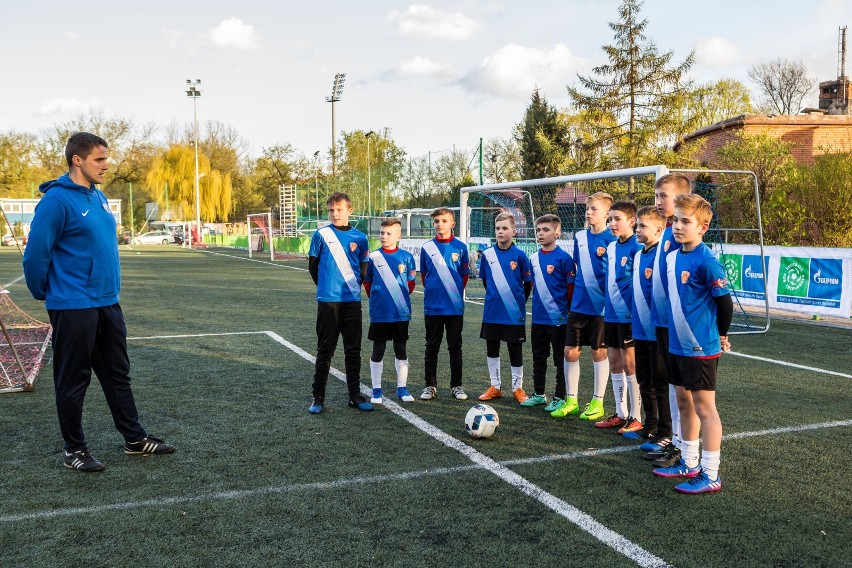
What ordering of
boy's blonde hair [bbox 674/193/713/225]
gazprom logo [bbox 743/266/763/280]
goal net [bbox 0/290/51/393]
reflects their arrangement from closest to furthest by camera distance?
boy's blonde hair [bbox 674/193/713/225]
goal net [bbox 0/290/51/393]
gazprom logo [bbox 743/266/763/280]

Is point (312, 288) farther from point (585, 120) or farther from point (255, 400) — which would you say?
point (585, 120)

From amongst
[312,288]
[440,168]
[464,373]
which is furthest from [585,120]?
[464,373]

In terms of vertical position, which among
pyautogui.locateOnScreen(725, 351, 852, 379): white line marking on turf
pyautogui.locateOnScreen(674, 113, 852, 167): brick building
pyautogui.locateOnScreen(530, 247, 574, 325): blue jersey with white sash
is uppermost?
pyautogui.locateOnScreen(674, 113, 852, 167): brick building

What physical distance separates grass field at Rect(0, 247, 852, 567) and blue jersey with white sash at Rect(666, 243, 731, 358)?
2.83 feet

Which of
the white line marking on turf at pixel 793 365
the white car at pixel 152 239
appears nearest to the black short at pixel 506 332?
the white line marking on turf at pixel 793 365

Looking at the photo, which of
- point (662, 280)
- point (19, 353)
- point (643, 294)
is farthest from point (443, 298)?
point (19, 353)

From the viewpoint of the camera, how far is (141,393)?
658 cm

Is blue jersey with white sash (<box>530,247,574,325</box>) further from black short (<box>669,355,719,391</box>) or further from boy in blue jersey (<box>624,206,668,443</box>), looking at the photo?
black short (<box>669,355,719,391</box>)

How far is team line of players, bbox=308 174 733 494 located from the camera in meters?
4.07

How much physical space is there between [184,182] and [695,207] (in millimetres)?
60880

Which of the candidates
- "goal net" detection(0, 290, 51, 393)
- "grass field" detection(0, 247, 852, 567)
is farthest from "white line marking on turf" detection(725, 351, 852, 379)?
"goal net" detection(0, 290, 51, 393)

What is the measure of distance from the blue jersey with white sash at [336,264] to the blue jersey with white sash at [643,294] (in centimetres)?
226

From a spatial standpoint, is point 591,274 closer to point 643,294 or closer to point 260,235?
point 643,294

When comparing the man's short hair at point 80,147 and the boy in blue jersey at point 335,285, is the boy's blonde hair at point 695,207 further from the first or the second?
the man's short hair at point 80,147
